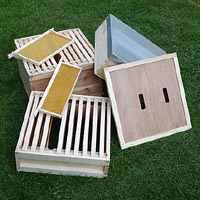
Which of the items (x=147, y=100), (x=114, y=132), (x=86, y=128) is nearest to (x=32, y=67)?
(x=86, y=128)

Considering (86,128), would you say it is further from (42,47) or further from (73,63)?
(42,47)

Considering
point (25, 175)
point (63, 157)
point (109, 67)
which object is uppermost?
point (109, 67)

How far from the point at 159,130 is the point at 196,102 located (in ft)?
1.68

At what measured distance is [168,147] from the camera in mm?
2930

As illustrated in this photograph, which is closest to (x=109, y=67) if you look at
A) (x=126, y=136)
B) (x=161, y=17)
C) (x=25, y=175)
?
(x=126, y=136)

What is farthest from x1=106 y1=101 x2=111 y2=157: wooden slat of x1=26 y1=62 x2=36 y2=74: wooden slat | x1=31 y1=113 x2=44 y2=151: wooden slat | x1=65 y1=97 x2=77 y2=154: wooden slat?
Result: x1=26 y1=62 x2=36 y2=74: wooden slat

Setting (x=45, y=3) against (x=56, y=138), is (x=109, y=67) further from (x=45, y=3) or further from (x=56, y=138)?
(x=45, y=3)

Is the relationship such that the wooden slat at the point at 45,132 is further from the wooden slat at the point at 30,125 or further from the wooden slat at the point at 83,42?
the wooden slat at the point at 83,42

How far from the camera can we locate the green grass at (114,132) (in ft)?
8.68

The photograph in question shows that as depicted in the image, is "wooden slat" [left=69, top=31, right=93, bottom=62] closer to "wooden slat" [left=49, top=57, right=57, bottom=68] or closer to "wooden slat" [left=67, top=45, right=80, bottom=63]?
"wooden slat" [left=67, top=45, right=80, bottom=63]

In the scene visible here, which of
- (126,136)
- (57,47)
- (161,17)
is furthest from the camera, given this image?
(161,17)

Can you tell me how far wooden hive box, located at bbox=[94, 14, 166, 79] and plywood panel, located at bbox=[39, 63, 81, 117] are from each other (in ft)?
0.59

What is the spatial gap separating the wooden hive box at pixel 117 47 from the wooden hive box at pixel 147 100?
62 millimetres

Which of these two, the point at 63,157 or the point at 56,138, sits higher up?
the point at 63,157
